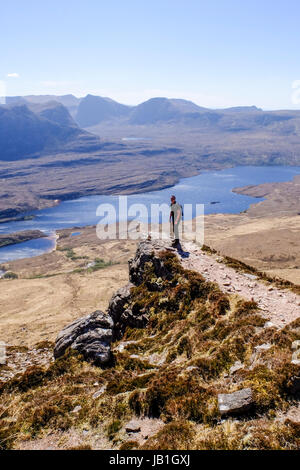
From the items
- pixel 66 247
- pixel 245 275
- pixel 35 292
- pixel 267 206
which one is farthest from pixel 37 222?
pixel 245 275

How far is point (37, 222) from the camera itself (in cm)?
19900

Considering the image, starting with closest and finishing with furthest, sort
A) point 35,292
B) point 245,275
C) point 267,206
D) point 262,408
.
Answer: point 262,408 → point 245,275 → point 35,292 → point 267,206

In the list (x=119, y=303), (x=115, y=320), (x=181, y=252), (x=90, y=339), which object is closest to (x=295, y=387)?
(x=90, y=339)

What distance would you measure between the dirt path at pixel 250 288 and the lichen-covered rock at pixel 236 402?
4.82 meters

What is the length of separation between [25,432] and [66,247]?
133222 mm

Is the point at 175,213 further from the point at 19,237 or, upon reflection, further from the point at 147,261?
the point at 19,237

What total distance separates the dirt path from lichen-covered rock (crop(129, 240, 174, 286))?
6.18 feet

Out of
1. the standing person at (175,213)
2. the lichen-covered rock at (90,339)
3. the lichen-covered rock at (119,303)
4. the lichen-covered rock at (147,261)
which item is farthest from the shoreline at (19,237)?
the lichen-covered rock at (90,339)

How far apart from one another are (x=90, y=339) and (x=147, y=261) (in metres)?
Answer: 9.31

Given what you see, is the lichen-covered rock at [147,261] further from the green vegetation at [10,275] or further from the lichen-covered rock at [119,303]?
the green vegetation at [10,275]

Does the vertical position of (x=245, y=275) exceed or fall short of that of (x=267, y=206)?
it exceeds it

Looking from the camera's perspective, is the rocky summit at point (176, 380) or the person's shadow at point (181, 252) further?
the person's shadow at point (181, 252)

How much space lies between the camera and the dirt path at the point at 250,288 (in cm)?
1608

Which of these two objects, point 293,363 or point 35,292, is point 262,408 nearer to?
point 293,363
